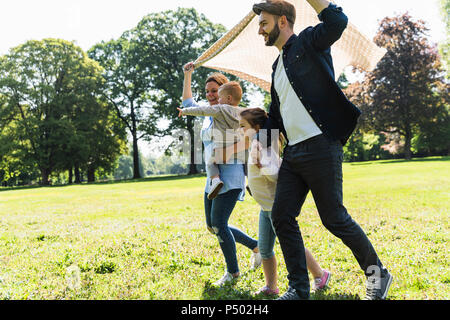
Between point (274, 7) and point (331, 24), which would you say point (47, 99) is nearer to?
point (274, 7)

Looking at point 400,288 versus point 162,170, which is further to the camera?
point 162,170

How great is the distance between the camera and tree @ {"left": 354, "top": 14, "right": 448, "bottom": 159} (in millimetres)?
38312

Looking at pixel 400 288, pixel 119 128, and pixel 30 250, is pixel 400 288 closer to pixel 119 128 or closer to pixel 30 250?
pixel 30 250

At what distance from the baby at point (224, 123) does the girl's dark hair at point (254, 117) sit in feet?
1.03

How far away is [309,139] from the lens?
2916 millimetres

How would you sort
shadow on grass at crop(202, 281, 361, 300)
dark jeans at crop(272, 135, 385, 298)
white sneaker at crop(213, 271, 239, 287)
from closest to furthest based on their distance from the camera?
dark jeans at crop(272, 135, 385, 298), shadow on grass at crop(202, 281, 361, 300), white sneaker at crop(213, 271, 239, 287)

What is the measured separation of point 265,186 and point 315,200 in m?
0.59

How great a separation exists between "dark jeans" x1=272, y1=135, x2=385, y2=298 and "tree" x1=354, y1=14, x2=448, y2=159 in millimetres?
39380

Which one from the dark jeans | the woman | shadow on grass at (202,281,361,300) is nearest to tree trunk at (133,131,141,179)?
the woman

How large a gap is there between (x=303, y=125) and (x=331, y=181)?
1.67 feet

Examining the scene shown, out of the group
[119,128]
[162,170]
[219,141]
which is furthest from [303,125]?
[162,170]

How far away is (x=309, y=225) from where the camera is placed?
23.6 feet

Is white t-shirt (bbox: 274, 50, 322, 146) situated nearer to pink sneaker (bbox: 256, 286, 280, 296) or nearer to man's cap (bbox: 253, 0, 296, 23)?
man's cap (bbox: 253, 0, 296, 23)

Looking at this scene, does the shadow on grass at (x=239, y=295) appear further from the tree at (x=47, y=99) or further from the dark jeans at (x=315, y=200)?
the tree at (x=47, y=99)
